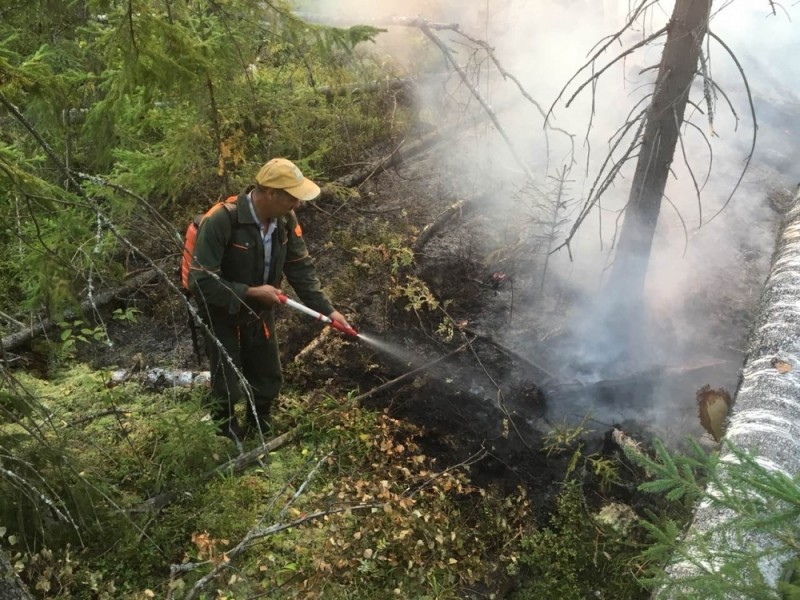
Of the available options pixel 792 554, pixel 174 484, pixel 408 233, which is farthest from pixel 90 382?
pixel 792 554

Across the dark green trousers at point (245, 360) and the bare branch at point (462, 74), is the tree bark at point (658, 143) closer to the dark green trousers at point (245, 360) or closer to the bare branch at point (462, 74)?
the bare branch at point (462, 74)

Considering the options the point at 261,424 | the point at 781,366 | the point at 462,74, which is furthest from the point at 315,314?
the point at 462,74

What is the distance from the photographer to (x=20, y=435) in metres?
2.81

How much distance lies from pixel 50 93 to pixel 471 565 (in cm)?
365

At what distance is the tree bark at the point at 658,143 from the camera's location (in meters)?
4.18

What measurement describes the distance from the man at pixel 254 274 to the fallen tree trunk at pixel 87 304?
1711 millimetres

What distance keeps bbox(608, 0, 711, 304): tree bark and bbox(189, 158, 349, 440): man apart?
111 inches

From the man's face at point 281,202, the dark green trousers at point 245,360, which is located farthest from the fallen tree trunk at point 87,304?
the man's face at point 281,202

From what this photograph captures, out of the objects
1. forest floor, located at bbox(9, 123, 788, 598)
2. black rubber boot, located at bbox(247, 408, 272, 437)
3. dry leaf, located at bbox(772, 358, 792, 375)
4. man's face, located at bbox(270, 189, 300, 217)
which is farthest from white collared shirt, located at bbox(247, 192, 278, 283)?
dry leaf, located at bbox(772, 358, 792, 375)

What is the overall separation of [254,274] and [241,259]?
15cm

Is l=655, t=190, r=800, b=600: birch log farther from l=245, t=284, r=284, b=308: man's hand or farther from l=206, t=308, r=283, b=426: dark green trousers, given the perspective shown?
l=206, t=308, r=283, b=426: dark green trousers

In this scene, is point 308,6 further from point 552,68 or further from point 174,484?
point 174,484

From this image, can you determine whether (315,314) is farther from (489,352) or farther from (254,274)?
(489,352)

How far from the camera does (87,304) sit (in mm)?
5531
